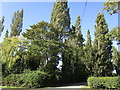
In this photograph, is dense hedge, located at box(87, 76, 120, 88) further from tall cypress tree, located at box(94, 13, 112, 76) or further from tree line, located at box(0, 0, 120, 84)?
tall cypress tree, located at box(94, 13, 112, 76)

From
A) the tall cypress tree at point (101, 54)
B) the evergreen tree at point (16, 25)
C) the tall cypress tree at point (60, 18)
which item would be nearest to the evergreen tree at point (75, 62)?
the tall cypress tree at point (60, 18)

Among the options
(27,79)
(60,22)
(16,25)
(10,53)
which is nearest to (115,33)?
(27,79)

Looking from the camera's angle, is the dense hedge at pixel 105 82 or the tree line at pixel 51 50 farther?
the tree line at pixel 51 50

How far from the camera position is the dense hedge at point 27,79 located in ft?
48.4

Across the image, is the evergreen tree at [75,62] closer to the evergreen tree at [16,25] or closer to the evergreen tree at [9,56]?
the evergreen tree at [9,56]

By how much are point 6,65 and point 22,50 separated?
2.81 meters

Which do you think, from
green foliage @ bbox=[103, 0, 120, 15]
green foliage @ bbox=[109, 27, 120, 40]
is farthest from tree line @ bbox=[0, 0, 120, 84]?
green foliage @ bbox=[103, 0, 120, 15]

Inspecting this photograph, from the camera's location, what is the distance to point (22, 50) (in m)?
16.5

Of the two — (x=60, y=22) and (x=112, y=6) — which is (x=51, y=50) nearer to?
(x=60, y=22)

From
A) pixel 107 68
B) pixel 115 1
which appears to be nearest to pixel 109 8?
pixel 115 1

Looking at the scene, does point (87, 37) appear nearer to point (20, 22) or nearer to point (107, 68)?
point (107, 68)

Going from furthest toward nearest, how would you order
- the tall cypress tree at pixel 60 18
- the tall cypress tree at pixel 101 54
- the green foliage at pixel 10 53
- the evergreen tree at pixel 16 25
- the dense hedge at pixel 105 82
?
the evergreen tree at pixel 16 25 < the tall cypress tree at pixel 101 54 < the tall cypress tree at pixel 60 18 < the green foliage at pixel 10 53 < the dense hedge at pixel 105 82

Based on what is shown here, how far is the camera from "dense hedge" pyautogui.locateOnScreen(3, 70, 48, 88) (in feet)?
48.4

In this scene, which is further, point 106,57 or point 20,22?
point 20,22
